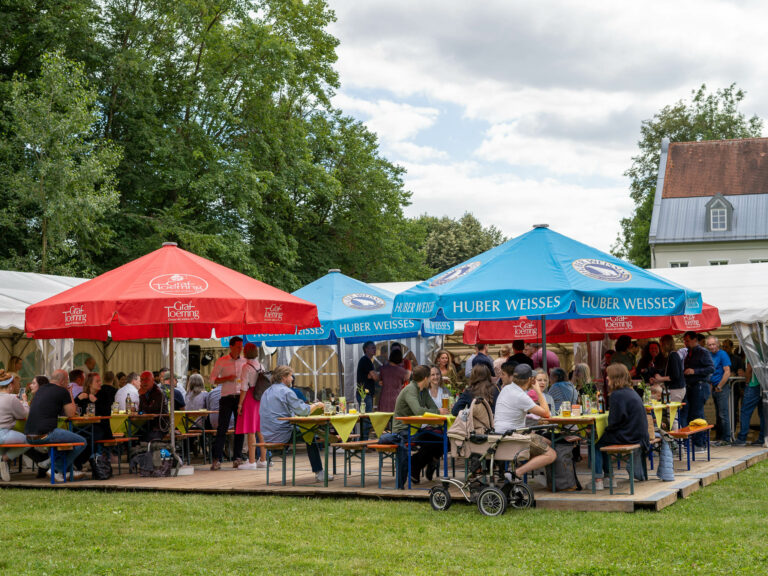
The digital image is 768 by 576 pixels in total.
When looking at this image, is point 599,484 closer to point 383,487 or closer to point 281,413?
point 383,487

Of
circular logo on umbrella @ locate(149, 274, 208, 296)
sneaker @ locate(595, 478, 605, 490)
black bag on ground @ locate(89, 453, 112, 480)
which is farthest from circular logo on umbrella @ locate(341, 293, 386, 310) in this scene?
sneaker @ locate(595, 478, 605, 490)

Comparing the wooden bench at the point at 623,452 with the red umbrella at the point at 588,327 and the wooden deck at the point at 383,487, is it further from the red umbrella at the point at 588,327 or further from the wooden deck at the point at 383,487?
A: the red umbrella at the point at 588,327

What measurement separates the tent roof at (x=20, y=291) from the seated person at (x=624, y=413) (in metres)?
9.00

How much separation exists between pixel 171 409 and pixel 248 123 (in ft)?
61.3

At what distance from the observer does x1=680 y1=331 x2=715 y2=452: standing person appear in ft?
46.7

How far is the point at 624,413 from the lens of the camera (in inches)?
364

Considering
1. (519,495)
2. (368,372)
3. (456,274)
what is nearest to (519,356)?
(456,274)

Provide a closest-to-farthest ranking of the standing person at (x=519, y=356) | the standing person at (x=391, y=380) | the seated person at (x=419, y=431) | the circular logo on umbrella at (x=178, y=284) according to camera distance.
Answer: the seated person at (x=419, y=431) < the circular logo on umbrella at (x=178, y=284) < the standing person at (x=519, y=356) < the standing person at (x=391, y=380)

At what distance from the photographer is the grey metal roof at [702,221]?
45.5m

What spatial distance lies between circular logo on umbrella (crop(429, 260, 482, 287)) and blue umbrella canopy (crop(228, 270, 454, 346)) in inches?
125

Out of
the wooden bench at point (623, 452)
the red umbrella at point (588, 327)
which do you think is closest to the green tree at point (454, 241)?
the red umbrella at point (588, 327)

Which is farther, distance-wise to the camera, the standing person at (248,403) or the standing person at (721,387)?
the standing person at (721,387)

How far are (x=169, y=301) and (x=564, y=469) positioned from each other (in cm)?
462

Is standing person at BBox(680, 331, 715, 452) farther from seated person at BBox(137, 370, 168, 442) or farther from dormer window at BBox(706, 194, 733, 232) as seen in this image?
dormer window at BBox(706, 194, 733, 232)
